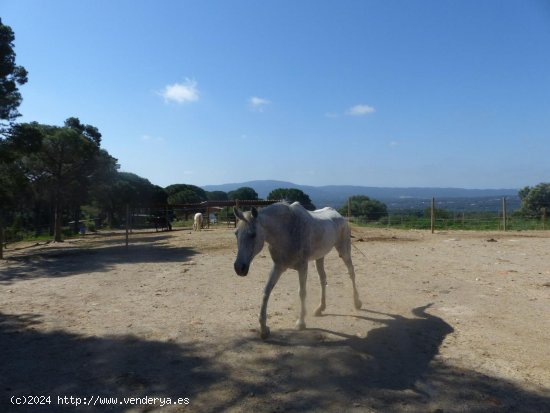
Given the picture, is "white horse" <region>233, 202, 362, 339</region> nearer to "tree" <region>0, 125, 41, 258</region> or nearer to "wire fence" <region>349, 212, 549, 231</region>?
"tree" <region>0, 125, 41, 258</region>

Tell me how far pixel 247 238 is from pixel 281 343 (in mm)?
1219

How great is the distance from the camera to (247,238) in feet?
13.8

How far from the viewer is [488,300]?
5.98 metres

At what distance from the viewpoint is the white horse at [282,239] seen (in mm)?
4207

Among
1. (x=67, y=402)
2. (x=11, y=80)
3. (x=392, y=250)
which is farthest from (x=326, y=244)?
(x=11, y=80)

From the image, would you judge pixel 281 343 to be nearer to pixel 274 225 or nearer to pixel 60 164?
pixel 274 225

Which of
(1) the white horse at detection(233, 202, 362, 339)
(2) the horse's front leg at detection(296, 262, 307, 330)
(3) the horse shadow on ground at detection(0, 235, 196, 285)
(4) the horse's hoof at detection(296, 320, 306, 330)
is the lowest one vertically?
(3) the horse shadow on ground at detection(0, 235, 196, 285)

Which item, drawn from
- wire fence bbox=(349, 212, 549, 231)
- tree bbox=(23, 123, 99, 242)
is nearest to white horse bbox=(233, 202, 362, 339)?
wire fence bbox=(349, 212, 549, 231)

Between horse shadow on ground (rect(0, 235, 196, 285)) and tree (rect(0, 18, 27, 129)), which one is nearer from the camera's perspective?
horse shadow on ground (rect(0, 235, 196, 285))

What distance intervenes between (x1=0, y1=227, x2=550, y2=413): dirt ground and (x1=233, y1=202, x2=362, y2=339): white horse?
2.23 feet

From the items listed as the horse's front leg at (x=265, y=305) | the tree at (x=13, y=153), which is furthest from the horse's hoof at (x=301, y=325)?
the tree at (x=13, y=153)

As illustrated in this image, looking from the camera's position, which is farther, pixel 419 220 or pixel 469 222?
pixel 419 220

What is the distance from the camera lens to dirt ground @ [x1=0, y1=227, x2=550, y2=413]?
121 inches

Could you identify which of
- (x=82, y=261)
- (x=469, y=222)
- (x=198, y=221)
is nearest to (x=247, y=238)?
(x=82, y=261)
